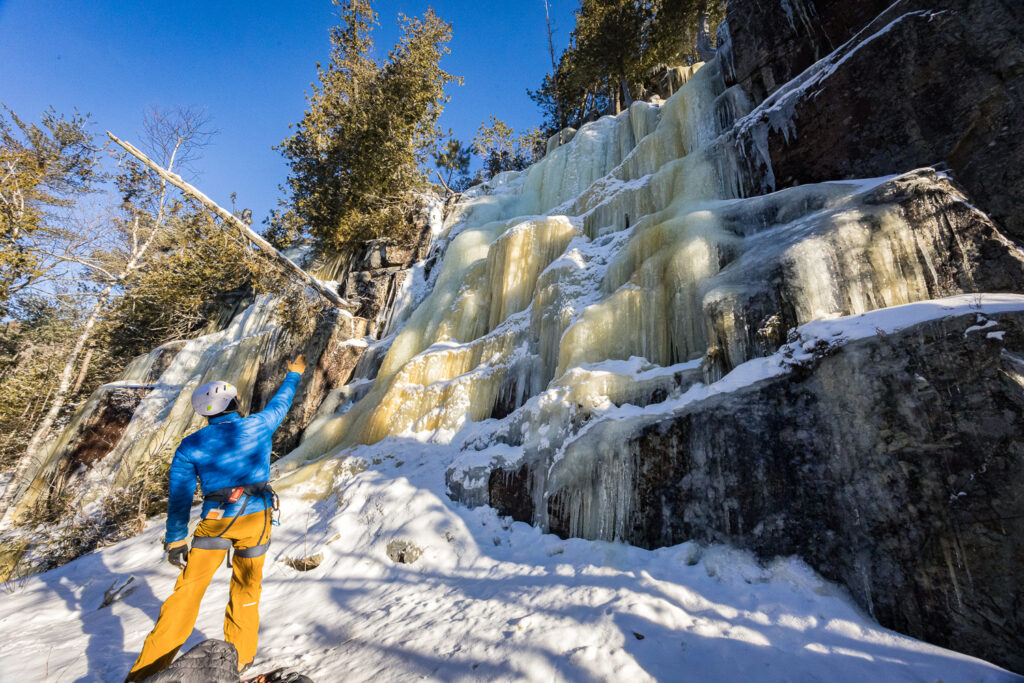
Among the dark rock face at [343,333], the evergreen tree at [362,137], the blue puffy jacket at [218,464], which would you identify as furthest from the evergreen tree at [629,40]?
the blue puffy jacket at [218,464]

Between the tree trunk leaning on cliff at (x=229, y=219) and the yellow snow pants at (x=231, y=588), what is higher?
the tree trunk leaning on cliff at (x=229, y=219)

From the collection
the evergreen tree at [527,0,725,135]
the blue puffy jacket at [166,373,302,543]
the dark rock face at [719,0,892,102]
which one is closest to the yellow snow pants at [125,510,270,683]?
the blue puffy jacket at [166,373,302,543]

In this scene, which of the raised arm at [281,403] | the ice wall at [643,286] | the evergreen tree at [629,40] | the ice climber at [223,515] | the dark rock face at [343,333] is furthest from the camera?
the evergreen tree at [629,40]

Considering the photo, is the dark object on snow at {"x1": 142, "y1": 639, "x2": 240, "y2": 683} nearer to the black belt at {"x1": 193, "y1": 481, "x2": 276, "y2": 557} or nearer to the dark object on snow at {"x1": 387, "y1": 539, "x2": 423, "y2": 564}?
the black belt at {"x1": 193, "y1": 481, "x2": 276, "y2": 557}

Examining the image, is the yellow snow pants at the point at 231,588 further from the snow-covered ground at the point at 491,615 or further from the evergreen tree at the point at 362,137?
the evergreen tree at the point at 362,137

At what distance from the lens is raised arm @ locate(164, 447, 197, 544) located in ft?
8.05

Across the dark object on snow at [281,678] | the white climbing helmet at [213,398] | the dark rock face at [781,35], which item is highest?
the dark rock face at [781,35]

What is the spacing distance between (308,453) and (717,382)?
740cm

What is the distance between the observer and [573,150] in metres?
12.3

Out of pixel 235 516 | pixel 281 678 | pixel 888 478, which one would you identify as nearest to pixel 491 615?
pixel 281 678

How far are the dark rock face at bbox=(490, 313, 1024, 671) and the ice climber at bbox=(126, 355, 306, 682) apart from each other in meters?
2.70

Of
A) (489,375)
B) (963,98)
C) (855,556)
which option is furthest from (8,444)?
(963,98)

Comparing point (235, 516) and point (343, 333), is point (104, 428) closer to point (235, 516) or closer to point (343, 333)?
point (343, 333)

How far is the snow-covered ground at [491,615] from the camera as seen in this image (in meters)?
1.93
